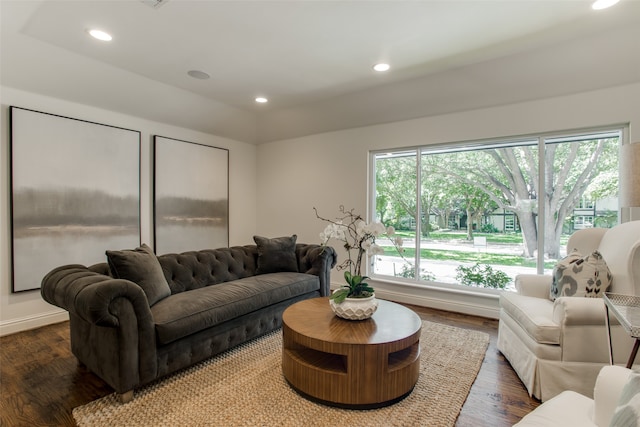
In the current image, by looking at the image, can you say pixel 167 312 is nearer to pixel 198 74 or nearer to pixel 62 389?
pixel 62 389

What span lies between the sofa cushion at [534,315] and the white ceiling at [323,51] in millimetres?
2145

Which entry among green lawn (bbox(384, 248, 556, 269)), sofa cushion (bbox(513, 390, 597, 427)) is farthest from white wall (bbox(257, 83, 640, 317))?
sofa cushion (bbox(513, 390, 597, 427))

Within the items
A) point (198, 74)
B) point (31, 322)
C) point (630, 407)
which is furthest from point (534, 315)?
point (31, 322)

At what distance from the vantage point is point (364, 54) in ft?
9.42

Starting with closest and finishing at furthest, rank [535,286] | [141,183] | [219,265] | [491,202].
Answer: [535,286] < [219,265] < [491,202] < [141,183]

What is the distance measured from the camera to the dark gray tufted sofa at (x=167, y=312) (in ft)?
5.89

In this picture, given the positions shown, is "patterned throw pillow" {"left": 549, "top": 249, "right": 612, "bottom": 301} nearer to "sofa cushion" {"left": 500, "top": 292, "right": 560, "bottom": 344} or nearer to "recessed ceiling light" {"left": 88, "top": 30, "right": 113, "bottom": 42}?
"sofa cushion" {"left": 500, "top": 292, "right": 560, "bottom": 344}

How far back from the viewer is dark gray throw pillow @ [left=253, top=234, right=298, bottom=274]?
338 cm

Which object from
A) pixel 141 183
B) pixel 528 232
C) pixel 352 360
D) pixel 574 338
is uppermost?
pixel 141 183

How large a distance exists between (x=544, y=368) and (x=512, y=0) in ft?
8.05

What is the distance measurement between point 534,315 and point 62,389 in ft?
10.5

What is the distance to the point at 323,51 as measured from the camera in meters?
2.83

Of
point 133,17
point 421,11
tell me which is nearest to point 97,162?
point 133,17

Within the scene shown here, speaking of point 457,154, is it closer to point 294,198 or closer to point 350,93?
point 350,93
